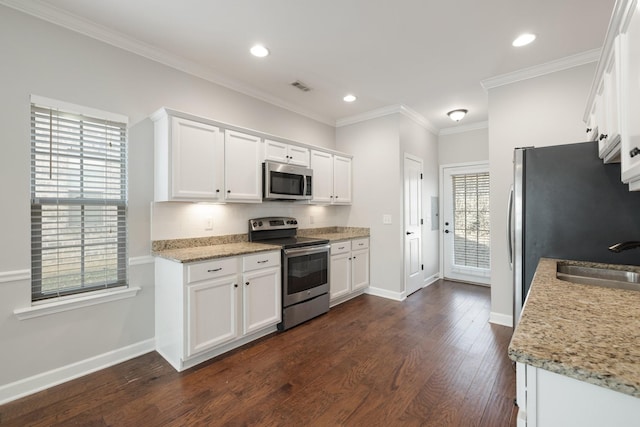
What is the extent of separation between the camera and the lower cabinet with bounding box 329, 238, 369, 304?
381 cm

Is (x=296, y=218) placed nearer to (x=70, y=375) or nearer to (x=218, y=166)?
(x=218, y=166)

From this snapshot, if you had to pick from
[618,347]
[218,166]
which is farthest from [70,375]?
[618,347]

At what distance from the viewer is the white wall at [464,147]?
492 centimetres

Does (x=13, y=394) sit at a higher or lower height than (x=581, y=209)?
lower

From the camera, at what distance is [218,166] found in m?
2.87

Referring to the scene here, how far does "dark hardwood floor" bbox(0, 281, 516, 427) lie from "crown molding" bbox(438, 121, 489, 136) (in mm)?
3382

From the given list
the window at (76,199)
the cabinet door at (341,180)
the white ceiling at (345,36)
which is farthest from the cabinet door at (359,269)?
the window at (76,199)

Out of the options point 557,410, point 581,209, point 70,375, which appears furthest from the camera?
point 70,375

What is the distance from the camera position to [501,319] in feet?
10.9

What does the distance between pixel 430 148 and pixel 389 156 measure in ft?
4.31

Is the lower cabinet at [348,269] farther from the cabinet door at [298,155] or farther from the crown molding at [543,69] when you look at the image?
the crown molding at [543,69]

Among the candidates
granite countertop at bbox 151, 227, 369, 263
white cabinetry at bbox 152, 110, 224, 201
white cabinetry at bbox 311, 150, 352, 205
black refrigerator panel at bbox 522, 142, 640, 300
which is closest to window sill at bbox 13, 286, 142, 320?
granite countertop at bbox 151, 227, 369, 263

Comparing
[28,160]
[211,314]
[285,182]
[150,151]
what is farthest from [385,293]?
[28,160]

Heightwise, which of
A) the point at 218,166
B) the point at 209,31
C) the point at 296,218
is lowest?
the point at 296,218
